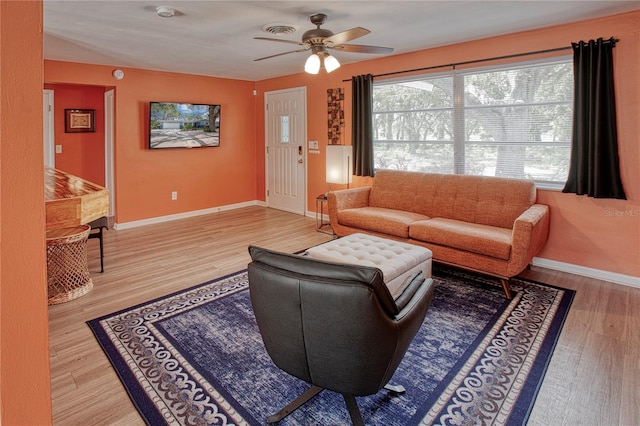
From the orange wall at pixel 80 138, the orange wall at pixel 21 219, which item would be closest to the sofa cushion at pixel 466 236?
the orange wall at pixel 21 219

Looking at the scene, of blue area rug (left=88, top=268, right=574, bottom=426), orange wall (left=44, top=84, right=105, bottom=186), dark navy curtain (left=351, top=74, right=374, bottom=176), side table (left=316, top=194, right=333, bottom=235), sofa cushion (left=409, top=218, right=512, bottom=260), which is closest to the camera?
blue area rug (left=88, top=268, right=574, bottom=426)

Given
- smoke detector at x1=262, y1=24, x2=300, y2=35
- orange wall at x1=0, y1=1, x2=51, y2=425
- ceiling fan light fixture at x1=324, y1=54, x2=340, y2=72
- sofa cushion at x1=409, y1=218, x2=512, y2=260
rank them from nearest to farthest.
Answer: orange wall at x1=0, y1=1, x2=51, y2=425, sofa cushion at x1=409, y1=218, x2=512, y2=260, ceiling fan light fixture at x1=324, y1=54, x2=340, y2=72, smoke detector at x1=262, y1=24, x2=300, y2=35

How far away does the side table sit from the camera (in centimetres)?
551

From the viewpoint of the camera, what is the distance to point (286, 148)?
675 centimetres

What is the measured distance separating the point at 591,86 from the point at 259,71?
4.36 metres

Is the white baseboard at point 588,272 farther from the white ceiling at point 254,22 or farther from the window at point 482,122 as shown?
the white ceiling at point 254,22

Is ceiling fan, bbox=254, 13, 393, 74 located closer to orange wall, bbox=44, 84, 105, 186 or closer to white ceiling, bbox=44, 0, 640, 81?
white ceiling, bbox=44, 0, 640, 81

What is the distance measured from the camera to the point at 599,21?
351 centimetres

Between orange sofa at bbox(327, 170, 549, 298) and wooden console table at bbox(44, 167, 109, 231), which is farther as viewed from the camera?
orange sofa at bbox(327, 170, 549, 298)

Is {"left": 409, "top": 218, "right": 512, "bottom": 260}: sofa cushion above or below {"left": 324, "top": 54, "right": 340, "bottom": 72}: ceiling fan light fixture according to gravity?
below

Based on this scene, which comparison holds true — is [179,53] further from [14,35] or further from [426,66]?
[14,35]

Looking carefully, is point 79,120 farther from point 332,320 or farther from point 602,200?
point 602,200

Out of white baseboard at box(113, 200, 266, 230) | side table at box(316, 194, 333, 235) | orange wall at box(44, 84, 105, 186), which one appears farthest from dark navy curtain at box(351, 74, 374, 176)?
orange wall at box(44, 84, 105, 186)

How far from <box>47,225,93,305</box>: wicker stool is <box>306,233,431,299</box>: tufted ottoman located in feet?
6.26
